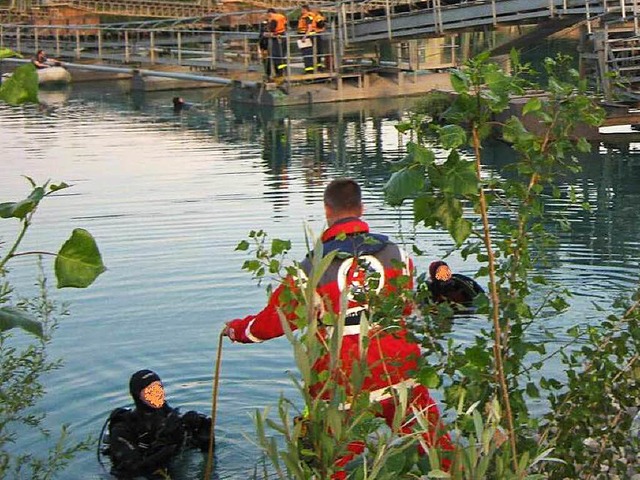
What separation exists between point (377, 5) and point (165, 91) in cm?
697

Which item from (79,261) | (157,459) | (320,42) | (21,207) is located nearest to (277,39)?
(320,42)

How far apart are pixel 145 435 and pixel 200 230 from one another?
7.02 metres

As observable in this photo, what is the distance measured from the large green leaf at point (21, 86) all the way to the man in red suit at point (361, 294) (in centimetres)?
123

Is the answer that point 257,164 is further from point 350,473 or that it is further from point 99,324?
point 350,473

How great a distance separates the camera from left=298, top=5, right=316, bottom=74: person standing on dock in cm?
3117

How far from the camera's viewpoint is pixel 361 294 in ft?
15.5

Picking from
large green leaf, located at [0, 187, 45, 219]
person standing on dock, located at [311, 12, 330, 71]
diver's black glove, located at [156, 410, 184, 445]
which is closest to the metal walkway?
person standing on dock, located at [311, 12, 330, 71]

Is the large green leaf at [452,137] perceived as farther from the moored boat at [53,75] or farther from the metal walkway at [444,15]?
the moored boat at [53,75]

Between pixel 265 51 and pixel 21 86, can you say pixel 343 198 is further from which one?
pixel 265 51

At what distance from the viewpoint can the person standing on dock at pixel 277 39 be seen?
3056 cm

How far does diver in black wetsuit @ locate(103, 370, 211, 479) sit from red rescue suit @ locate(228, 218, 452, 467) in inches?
74.3

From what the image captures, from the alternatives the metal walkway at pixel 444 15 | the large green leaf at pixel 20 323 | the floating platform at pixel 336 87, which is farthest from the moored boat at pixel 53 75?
the large green leaf at pixel 20 323

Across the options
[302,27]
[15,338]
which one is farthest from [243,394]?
[302,27]

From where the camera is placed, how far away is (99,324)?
1072 centimetres
